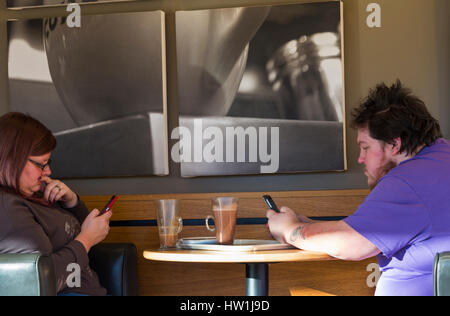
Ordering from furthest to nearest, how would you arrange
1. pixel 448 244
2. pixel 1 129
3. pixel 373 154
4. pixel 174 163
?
pixel 174 163 < pixel 1 129 < pixel 373 154 < pixel 448 244

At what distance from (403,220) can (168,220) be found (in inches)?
34.0

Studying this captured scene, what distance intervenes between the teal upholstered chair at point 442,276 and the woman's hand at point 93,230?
1.36 metres

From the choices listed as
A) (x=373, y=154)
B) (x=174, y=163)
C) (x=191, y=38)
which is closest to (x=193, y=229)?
(x=174, y=163)

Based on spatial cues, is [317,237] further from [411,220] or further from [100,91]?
[100,91]

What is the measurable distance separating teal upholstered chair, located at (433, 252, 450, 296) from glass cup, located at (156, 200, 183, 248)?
3.52 feet

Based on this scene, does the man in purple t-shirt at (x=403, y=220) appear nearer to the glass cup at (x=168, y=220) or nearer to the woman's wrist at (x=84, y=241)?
the glass cup at (x=168, y=220)

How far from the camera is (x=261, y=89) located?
3266 millimetres

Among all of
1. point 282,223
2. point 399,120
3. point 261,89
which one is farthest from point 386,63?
point 282,223

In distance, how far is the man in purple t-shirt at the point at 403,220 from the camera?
181 cm

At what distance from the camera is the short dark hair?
2.04 m

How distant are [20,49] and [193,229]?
1481mm

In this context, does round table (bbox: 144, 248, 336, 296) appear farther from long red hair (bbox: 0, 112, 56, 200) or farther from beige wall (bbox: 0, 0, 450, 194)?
beige wall (bbox: 0, 0, 450, 194)
